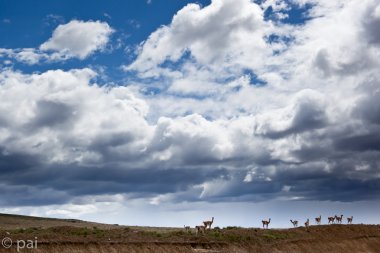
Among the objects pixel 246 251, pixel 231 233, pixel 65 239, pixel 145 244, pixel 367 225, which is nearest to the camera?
pixel 65 239

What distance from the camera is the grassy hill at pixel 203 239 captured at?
149 feet

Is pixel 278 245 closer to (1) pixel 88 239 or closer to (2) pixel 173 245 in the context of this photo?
(2) pixel 173 245

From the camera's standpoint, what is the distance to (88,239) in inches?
1839

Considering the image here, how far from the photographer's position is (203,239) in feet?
179

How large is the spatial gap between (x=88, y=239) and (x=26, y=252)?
6557mm

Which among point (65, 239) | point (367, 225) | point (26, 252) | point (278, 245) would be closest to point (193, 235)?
point (278, 245)

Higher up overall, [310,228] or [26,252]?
[310,228]

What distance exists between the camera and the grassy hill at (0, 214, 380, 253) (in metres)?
45.6
